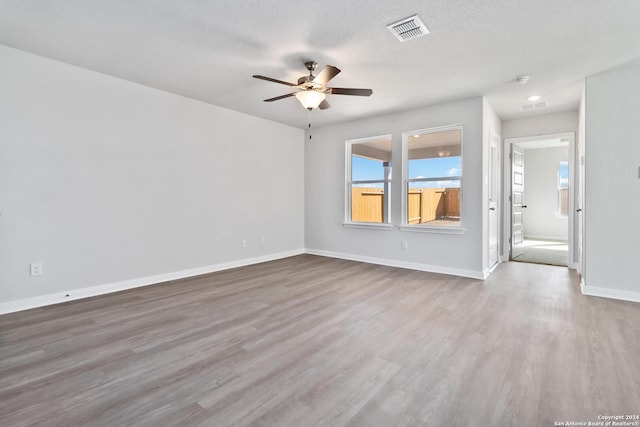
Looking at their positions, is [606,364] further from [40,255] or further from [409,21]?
[40,255]

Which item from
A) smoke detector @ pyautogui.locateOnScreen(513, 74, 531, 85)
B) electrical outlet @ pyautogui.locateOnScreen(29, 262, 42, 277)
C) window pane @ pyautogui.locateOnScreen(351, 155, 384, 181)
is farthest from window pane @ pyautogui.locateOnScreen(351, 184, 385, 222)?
electrical outlet @ pyautogui.locateOnScreen(29, 262, 42, 277)

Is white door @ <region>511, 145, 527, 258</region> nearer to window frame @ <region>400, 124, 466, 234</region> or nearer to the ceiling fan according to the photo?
window frame @ <region>400, 124, 466, 234</region>

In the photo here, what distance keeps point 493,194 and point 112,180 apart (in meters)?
5.74

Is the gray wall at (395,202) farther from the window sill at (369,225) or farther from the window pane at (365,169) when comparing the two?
the window pane at (365,169)

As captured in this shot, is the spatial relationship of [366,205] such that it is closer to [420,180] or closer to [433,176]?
[420,180]

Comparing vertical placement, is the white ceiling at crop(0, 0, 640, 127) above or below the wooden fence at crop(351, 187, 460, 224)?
above

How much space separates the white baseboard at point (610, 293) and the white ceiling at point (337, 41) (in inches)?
→ 100

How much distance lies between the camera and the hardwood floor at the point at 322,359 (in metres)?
1.63

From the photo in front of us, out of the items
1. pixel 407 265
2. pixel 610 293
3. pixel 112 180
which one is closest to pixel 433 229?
pixel 407 265

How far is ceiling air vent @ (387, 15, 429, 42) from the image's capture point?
249 cm

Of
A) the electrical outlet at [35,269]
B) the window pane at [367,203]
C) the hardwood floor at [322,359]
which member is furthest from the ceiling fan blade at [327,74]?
the electrical outlet at [35,269]

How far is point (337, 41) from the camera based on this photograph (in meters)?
2.83

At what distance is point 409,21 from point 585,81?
2740mm

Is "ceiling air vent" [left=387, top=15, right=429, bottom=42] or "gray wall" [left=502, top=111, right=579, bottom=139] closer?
"ceiling air vent" [left=387, top=15, right=429, bottom=42]
